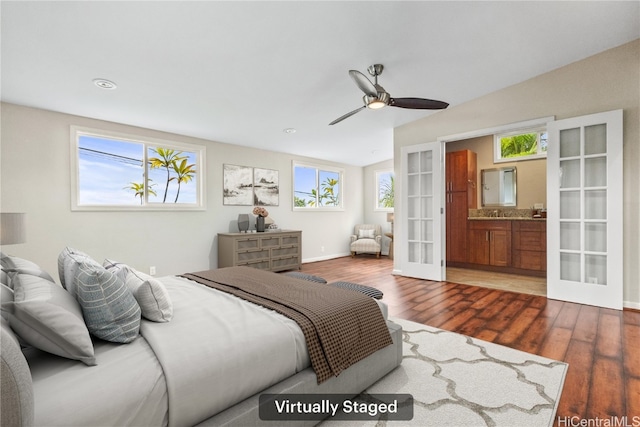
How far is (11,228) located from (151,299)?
1.33m

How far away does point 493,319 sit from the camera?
9.93 feet

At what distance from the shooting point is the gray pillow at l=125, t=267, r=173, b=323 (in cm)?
145

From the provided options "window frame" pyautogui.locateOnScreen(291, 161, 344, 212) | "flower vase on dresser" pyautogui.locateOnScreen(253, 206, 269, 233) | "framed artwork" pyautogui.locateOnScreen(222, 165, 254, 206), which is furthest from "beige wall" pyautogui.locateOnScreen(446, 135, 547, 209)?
"framed artwork" pyautogui.locateOnScreen(222, 165, 254, 206)

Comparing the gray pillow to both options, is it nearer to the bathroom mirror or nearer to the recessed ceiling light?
the recessed ceiling light

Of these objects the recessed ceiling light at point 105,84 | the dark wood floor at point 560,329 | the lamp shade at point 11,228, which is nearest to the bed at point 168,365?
the lamp shade at point 11,228

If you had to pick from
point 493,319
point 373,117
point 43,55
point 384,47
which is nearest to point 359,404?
point 493,319

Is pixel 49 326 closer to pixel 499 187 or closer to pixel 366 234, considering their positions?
pixel 499 187

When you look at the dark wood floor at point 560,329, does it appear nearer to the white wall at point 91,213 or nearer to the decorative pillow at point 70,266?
the decorative pillow at point 70,266

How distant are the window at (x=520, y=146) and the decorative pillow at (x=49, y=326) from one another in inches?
245

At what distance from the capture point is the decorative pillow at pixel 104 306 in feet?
4.06

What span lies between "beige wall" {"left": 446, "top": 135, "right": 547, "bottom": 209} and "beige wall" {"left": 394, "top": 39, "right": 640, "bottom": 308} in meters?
1.91

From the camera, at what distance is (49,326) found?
1042 mm

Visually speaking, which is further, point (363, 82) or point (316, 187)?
point (316, 187)

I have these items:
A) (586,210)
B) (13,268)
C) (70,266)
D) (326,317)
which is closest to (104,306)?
(70,266)
